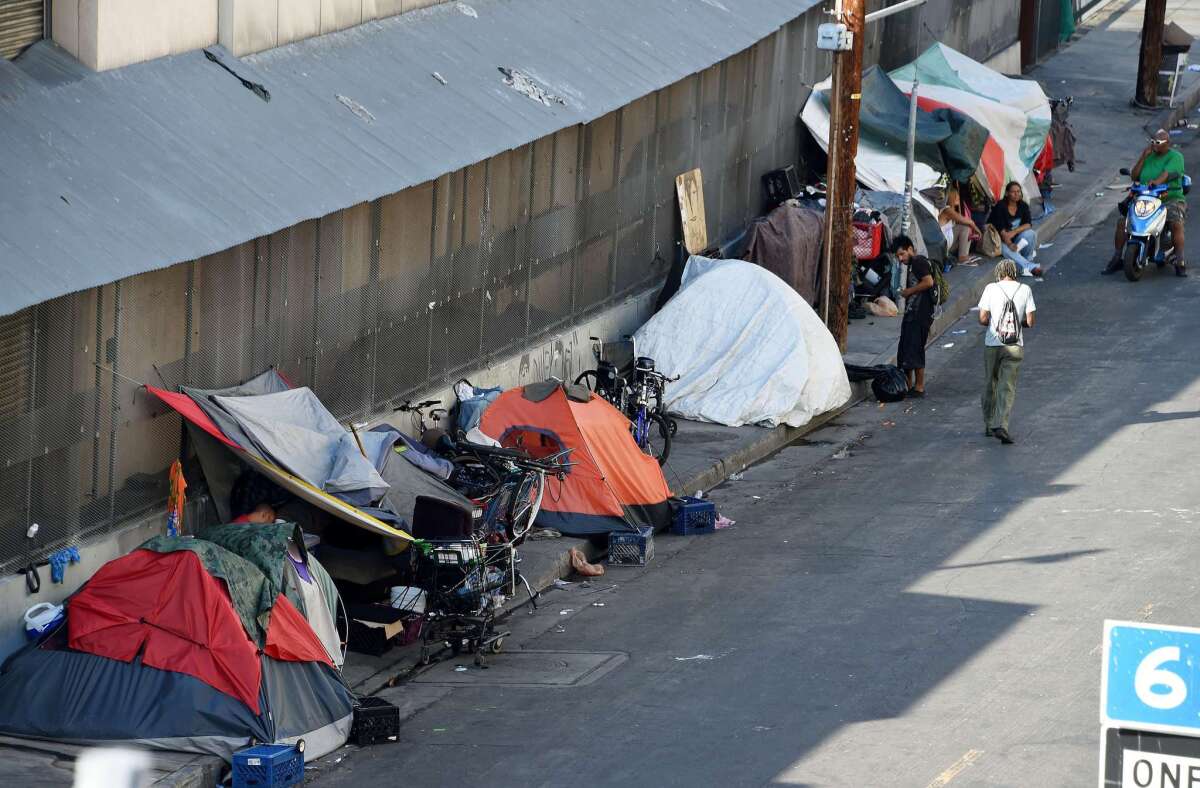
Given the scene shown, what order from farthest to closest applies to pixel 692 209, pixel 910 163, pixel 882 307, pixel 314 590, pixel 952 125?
pixel 952 125 < pixel 910 163 < pixel 882 307 < pixel 692 209 < pixel 314 590

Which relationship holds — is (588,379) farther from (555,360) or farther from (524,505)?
(524,505)

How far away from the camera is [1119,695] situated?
22.0 ft

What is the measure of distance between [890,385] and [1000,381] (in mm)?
2261

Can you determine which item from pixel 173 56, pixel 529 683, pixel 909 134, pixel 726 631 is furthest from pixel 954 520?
pixel 909 134

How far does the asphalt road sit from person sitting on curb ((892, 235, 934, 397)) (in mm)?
423

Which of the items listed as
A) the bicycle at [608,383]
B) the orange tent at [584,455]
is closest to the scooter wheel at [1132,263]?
the bicycle at [608,383]

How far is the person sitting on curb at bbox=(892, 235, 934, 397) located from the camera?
21953 millimetres

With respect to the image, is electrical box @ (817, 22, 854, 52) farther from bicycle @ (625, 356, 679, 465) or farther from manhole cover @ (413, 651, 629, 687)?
manhole cover @ (413, 651, 629, 687)

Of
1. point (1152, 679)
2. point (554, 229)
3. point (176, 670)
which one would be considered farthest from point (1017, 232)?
point (1152, 679)

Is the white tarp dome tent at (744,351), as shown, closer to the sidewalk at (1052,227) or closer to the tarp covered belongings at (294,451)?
the sidewalk at (1052,227)

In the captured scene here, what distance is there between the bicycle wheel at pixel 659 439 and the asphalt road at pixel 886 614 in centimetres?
70

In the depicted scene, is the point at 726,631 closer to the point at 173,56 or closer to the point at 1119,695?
the point at 173,56

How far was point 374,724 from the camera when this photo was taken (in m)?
13.0

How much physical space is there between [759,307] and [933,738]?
30.7 feet
